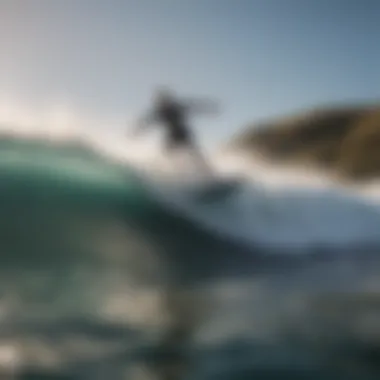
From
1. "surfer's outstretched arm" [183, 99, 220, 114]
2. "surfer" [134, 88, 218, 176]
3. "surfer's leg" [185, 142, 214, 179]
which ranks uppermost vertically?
"surfer's outstretched arm" [183, 99, 220, 114]

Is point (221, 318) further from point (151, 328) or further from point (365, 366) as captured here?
point (365, 366)

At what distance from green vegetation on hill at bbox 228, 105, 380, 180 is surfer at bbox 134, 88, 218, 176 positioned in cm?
9

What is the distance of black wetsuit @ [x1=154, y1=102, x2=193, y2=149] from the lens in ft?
4.09

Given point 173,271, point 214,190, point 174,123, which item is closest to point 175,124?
point 174,123

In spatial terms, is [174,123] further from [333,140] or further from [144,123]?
[333,140]

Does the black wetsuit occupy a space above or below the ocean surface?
A: above

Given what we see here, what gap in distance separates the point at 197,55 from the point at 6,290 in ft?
A: 1.90

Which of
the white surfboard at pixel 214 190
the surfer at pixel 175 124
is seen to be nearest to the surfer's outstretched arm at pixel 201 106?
the surfer at pixel 175 124

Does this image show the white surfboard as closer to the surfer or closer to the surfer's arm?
the surfer

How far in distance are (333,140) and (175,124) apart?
32cm

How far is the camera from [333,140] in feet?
4.22

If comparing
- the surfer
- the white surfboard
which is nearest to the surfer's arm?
the surfer

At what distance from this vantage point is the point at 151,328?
118 centimetres

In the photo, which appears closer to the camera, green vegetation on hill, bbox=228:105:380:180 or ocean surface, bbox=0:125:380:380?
ocean surface, bbox=0:125:380:380
